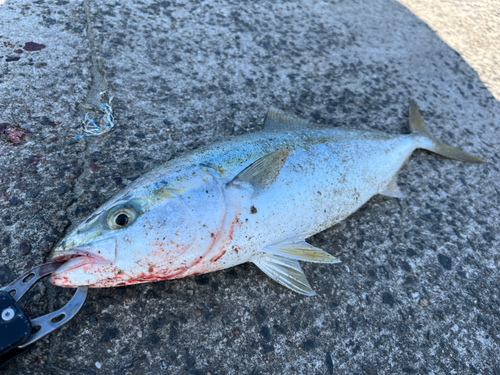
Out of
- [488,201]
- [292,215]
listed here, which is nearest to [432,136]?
[488,201]

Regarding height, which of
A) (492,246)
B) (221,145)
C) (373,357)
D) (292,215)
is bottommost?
(373,357)

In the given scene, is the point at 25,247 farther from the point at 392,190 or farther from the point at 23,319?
the point at 392,190

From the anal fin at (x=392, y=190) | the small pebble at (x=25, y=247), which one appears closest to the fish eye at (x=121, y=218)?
the small pebble at (x=25, y=247)

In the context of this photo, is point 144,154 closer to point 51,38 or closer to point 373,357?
point 51,38

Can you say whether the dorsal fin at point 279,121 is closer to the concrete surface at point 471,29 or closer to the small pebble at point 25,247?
the small pebble at point 25,247

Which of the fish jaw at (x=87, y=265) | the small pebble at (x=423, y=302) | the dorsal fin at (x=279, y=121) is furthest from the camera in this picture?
the dorsal fin at (x=279, y=121)

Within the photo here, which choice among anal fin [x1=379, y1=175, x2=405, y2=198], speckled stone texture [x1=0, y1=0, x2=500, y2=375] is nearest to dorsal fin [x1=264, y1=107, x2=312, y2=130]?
speckled stone texture [x1=0, y1=0, x2=500, y2=375]

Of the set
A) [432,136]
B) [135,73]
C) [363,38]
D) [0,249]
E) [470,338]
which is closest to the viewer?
[0,249]
